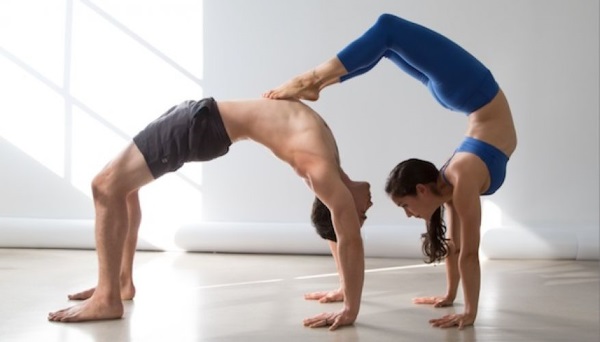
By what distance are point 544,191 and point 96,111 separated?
313 centimetres

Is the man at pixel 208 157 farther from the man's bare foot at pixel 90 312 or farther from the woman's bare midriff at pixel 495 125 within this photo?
the woman's bare midriff at pixel 495 125

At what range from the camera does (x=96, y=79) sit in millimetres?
5980

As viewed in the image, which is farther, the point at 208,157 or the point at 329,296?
the point at 329,296

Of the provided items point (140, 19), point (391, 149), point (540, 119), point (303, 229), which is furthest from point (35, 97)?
point (540, 119)

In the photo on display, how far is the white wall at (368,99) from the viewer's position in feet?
18.9

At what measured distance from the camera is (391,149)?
19.1ft

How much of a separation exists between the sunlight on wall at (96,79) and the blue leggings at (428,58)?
2.77 m

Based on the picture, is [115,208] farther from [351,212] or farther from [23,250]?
[23,250]

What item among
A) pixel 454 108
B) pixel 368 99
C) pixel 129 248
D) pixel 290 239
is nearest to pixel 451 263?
pixel 454 108

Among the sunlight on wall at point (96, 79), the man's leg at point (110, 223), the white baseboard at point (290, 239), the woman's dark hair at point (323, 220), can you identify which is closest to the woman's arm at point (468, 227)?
the woman's dark hair at point (323, 220)

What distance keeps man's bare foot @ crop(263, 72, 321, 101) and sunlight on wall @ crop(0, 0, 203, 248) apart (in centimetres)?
257

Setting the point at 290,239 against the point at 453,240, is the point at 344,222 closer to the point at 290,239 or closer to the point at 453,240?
the point at 453,240

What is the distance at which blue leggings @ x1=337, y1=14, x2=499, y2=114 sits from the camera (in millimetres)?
3285

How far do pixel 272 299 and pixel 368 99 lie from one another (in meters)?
2.24
